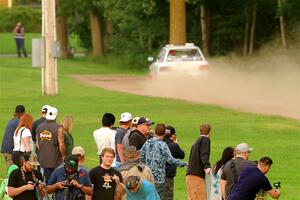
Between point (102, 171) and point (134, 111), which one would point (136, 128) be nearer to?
point (102, 171)

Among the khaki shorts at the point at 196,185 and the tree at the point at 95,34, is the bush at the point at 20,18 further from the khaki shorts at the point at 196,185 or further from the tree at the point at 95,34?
the khaki shorts at the point at 196,185

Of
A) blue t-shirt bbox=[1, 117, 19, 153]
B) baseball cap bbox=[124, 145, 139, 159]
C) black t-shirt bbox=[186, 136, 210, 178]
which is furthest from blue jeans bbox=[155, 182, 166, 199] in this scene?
blue t-shirt bbox=[1, 117, 19, 153]

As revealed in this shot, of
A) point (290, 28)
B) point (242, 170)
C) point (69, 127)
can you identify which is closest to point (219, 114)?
point (69, 127)

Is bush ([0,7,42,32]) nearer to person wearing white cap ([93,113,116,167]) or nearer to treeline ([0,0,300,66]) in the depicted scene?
treeline ([0,0,300,66])

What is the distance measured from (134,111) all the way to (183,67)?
1039cm

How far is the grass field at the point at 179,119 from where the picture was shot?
81.0 feet

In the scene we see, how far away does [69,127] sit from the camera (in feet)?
61.2

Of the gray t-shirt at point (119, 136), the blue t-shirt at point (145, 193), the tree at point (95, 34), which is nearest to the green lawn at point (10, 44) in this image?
the tree at point (95, 34)

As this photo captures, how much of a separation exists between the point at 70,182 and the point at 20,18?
99379 millimetres

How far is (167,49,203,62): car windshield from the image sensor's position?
155 ft

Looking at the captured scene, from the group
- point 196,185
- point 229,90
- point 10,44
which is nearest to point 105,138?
point 196,185

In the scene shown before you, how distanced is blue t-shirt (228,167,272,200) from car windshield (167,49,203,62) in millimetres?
32204

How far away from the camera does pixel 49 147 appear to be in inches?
741

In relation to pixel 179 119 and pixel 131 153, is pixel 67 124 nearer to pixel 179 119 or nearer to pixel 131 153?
pixel 131 153
